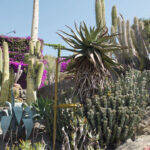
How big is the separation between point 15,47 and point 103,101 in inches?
370

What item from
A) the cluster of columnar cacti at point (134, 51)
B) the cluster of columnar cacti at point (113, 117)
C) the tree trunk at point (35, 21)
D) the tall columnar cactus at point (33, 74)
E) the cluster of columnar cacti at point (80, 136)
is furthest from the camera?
the tree trunk at point (35, 21)

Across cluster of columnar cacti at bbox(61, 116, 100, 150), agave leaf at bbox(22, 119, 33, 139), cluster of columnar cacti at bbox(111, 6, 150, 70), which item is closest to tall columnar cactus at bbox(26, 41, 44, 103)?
cluster of columnar cacti at bbox(111, 6, 150, 70)

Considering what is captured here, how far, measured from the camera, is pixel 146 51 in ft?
30.9

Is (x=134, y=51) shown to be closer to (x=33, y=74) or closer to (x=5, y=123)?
(x=33, y=74)

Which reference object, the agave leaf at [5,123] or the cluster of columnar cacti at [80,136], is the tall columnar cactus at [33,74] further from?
the cluster of columnar cacti at [80,136]

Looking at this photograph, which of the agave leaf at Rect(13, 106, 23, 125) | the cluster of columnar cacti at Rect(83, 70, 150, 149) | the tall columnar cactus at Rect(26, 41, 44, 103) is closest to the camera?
the cluster of columnar cacti at Rect(83, 70, 150, 149)

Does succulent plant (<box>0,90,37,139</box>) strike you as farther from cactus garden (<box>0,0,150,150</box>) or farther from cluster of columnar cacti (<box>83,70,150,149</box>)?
cluster of columnar cacti (<box>83,70,150,149</box>)

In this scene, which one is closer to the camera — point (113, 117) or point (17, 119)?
point (113, 117)

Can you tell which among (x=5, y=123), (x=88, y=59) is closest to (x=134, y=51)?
(x=88, y=59)

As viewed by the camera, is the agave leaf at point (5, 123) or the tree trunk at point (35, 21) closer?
the agave leaf at point (5, 123)

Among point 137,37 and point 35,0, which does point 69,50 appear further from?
point 35,0

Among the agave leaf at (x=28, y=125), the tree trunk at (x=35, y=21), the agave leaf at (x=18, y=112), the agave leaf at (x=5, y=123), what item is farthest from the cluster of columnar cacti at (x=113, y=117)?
the tree trunk at (x=35, y=21)

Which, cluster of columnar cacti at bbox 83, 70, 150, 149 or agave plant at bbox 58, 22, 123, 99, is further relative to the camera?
agave plant at bbox 58, 22, 123, 99

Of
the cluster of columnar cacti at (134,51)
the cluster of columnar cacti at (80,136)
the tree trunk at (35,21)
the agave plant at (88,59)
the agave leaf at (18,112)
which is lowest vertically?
the cluster of columnar cacti at (80,136)
